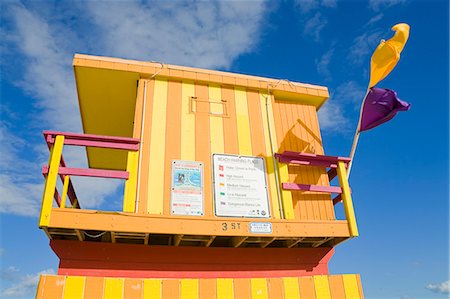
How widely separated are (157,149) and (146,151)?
0.72 ft

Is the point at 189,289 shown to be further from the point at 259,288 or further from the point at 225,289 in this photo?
the point at 259,288

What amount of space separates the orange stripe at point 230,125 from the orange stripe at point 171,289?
3.05 meters

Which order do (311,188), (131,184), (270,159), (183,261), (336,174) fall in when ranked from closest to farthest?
(183,261), (131,184), (311,188), (270,159), (336,174)

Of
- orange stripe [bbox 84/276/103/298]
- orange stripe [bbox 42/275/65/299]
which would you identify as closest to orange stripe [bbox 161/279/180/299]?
orange stripe [bbox 84/276/103/298]

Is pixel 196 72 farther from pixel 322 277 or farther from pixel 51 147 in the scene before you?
pixel 322 277

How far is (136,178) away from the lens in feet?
21.7

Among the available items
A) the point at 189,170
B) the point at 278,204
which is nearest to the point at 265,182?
the point at 278,204

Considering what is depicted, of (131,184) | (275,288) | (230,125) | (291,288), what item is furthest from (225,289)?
(230,125)

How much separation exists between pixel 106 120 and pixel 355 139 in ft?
20.6

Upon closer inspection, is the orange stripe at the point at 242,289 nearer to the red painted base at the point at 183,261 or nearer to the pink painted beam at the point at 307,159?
the red painted base at the point at 183,261

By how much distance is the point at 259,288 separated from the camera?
5.37 metres

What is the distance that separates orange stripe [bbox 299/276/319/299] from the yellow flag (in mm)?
4244

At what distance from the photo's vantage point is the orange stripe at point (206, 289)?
5219 millimetres

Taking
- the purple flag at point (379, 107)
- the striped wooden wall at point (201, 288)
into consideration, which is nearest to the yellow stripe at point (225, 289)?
the striped wooden wall at point (201, 288)
